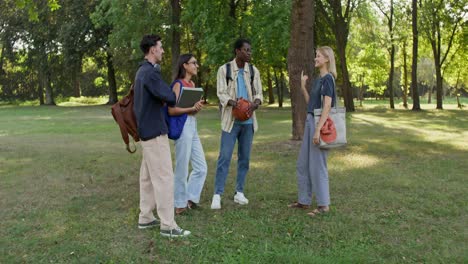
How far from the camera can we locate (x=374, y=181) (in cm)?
793

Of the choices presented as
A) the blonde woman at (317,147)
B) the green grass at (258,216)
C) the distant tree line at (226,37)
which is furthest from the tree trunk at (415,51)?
the blonde woman at (317,147)

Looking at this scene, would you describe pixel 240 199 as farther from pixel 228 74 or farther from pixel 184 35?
pixel 184 35

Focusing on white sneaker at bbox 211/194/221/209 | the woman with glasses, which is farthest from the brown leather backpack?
white sneaker at bbox 211/194/221/209

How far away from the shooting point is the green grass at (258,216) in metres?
4.62

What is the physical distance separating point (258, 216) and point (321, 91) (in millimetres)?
1722

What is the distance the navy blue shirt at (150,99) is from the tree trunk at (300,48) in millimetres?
6595

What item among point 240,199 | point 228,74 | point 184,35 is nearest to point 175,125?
point 228,74

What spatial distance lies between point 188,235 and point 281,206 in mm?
1686

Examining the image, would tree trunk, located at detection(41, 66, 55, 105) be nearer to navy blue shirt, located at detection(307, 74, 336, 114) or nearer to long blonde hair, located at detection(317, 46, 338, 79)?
navy blue shirt, located at detection(307, 74, 336, 114)

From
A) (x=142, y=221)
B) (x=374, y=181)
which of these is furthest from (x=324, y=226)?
(x=374, y=181)

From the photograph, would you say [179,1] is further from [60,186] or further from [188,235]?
[188,235]

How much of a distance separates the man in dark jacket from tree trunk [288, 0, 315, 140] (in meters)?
6.45

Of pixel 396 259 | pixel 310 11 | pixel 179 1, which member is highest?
pixel 179 1

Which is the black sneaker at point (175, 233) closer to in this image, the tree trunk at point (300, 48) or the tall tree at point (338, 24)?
the tree trunk at point (300, 48)
